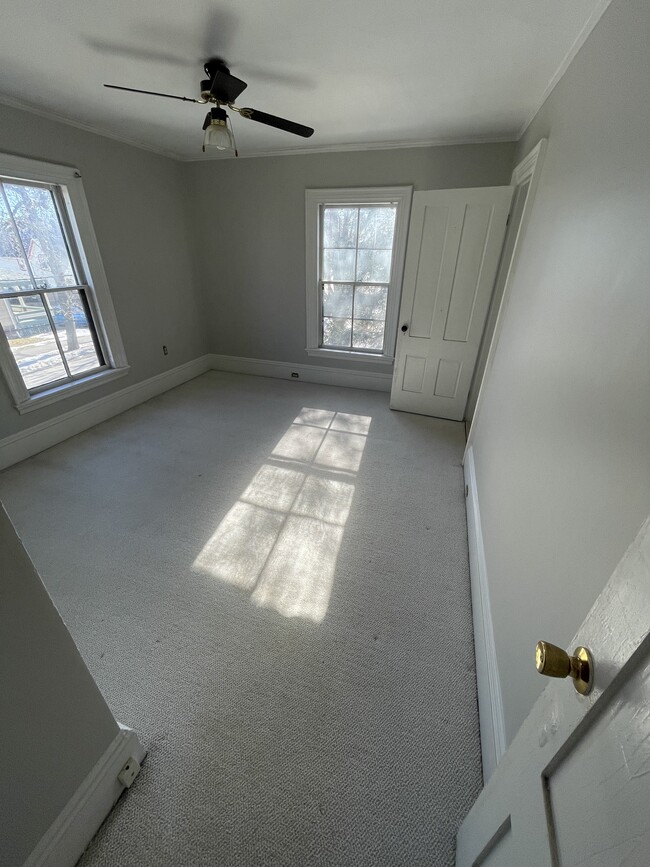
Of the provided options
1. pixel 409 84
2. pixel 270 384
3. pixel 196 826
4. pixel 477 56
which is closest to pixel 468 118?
pixel 409 84

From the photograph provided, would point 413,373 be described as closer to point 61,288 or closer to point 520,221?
point 520,221

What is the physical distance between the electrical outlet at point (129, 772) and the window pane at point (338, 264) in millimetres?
3883

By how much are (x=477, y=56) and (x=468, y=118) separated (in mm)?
900

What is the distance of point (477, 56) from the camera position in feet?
5.43

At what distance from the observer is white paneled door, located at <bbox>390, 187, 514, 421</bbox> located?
2.72 meters

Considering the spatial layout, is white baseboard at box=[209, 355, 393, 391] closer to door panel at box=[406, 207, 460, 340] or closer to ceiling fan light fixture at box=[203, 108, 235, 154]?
door panel at box=[406, 207, 460, 340]

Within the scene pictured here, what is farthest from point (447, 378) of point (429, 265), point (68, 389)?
point (68, 389)

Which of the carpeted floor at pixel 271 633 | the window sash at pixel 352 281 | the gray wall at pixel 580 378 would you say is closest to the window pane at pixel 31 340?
the carpeted floor at pixel 271 633

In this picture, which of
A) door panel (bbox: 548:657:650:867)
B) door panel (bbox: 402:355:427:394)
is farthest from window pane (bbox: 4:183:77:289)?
door panel (bbox: 548:657:650:867)

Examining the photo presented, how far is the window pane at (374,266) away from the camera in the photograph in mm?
3473

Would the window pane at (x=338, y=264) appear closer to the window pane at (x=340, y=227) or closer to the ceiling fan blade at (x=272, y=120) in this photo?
the window pane at (x=340, y=227)

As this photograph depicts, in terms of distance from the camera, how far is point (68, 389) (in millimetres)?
2939

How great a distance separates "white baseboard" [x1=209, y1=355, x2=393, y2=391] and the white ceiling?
7.28 ft

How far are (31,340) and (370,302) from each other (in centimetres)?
311
